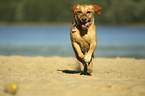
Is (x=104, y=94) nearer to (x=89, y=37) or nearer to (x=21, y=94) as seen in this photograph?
(x=21, y=94)

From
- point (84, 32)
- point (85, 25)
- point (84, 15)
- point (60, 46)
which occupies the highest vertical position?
point (84, 15)

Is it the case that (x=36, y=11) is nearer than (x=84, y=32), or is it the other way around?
(x=84, y=32)

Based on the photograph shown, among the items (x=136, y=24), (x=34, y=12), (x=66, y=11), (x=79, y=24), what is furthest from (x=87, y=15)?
(x=34, y=12)

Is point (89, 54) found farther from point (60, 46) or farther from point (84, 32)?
point (60, 46)

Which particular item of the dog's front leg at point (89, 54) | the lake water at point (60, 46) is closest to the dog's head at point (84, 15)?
the dog's front leg at point (89, 54)

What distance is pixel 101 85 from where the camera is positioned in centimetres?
541

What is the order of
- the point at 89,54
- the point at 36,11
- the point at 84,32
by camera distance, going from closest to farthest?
the point at 89,54 → the point at 84,32 → the point at 36,11

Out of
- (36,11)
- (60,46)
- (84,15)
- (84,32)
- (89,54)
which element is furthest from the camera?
(36,11)

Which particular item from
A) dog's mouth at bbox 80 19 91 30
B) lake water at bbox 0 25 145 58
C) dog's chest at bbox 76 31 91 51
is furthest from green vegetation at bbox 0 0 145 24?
dog's mouth at bbox 80 19 91 30

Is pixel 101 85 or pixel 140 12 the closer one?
pixel 101 85

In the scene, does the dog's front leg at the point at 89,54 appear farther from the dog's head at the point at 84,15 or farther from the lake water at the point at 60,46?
the lake water at the point at 60,46

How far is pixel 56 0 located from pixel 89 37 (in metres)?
145

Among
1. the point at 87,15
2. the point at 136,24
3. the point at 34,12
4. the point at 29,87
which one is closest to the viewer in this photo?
the point at 29,87

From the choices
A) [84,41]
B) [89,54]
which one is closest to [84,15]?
[84,41]
